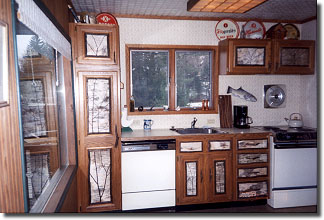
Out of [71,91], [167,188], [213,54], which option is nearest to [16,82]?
[71,91]

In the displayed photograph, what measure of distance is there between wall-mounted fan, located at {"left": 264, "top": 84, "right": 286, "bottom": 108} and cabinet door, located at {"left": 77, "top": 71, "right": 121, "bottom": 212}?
2534mm

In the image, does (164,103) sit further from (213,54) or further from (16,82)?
(16,82)

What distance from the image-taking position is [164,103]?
13.2ft

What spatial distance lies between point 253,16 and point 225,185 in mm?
2587

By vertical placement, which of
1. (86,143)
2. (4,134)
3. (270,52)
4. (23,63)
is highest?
(270,52)

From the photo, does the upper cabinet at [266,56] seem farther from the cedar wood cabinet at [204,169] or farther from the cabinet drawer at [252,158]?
the cabinet drawer at [252,158]

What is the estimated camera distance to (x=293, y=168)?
3451 millimetres

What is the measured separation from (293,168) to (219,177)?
103 centimetres

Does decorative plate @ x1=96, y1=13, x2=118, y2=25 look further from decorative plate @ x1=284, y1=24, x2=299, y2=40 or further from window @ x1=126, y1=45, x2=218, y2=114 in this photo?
decorative plate @ x1=284, y1=24, x2=299, y2=40

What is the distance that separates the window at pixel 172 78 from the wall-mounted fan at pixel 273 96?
2.88ft

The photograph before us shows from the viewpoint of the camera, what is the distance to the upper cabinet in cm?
369

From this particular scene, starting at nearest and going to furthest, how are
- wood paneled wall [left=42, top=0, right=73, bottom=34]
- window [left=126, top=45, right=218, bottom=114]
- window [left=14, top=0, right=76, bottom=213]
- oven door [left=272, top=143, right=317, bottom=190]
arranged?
window [left=14, top=0, right=76, bottom=213] < wood paneled wall [left=42, top=0, right=73, bottom=34] < oven door [left=272, top=143, right=317, bottom=190] < window [left=126, top=45, right=218, bottom=114]

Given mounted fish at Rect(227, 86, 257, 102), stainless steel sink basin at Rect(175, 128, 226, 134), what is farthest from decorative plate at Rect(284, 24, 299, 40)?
stainless steel sink basin at Rect(175, 128, 226, 134)

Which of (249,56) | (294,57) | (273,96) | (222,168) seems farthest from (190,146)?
(294,57)
